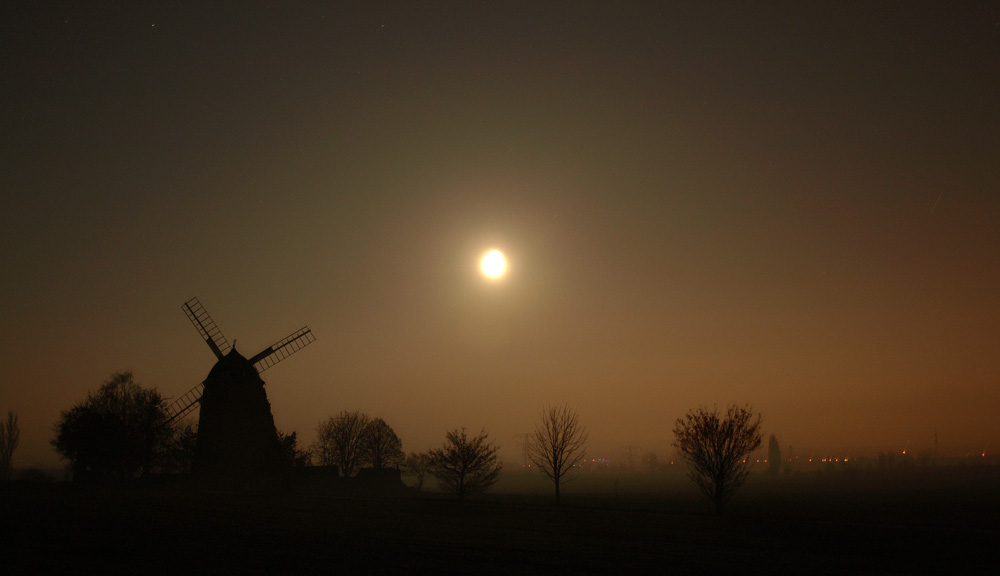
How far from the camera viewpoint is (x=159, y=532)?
20.3m

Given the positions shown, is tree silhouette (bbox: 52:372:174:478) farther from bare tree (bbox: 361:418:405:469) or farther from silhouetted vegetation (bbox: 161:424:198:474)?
bare tree (bbox: 361:418:405:469)

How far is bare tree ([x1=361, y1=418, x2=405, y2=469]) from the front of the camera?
8131cm

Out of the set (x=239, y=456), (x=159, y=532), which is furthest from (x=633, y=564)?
(x=239, y=456)

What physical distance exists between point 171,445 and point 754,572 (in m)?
58.3

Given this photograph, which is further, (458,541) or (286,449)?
(286,449)

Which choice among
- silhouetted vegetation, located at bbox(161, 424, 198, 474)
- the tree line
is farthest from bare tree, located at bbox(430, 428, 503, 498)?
silhouetted vegetation, located at bbox(161, 424, 198, 474)

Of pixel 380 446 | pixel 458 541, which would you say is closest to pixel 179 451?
pixel 380 446

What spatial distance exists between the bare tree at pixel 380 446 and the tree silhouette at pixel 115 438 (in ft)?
91.2

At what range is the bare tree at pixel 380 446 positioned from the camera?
81.3 metres

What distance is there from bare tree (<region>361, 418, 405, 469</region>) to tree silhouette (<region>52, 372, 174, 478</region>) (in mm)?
27803

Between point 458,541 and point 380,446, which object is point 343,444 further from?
point 458,541

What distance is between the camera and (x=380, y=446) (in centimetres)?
8275

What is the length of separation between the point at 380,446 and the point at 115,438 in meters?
36.1

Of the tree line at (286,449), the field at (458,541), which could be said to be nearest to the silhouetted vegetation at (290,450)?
the tree line at (286,449)
